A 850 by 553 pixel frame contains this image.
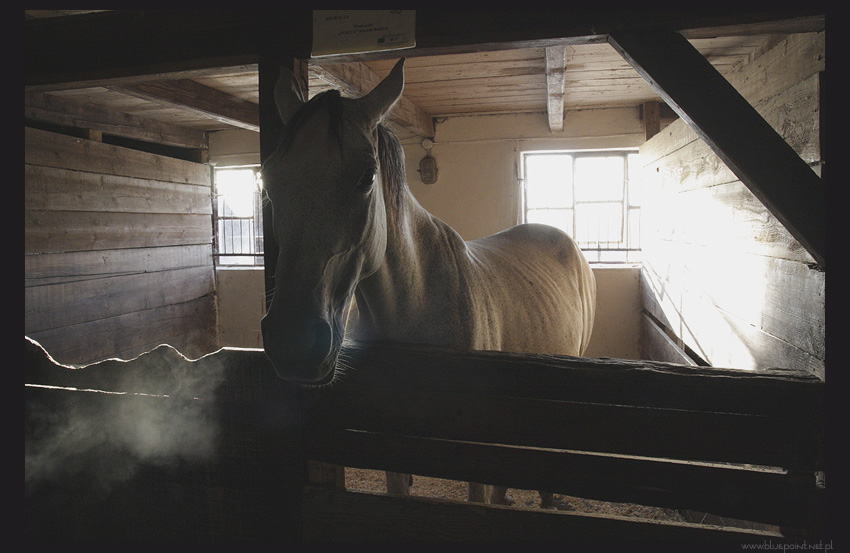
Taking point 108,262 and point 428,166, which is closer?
point 108,262

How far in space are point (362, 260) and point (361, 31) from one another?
2.47 feet

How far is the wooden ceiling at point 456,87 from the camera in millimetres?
2959

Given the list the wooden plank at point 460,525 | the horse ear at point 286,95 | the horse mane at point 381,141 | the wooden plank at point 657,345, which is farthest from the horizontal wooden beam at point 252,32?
the wooden plank at point 657,345

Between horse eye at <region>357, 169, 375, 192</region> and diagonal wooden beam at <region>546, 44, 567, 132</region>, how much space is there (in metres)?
1.51

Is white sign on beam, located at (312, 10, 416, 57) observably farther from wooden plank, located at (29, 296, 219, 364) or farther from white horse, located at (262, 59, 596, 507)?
wooden plank, located at (29, 296, 219, 364)

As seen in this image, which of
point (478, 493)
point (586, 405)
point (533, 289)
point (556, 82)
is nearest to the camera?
point (586, 405)

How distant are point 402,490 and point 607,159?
4.36m

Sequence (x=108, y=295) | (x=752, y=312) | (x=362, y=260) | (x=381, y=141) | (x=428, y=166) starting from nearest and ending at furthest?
(x=362, y=260)
(x=381, y=141)
(x=752, y=312)
(x=108, y=295)
(x=428, y=166)

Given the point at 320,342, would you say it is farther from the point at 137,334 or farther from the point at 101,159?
the point at 137,334

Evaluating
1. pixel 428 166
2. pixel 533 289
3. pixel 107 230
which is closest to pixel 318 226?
pixel 533 289

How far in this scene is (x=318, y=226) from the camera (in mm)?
976

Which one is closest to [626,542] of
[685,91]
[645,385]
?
[645,385]

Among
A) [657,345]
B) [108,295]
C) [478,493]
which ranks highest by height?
[108,295]

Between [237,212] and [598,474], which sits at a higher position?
[237,212]
